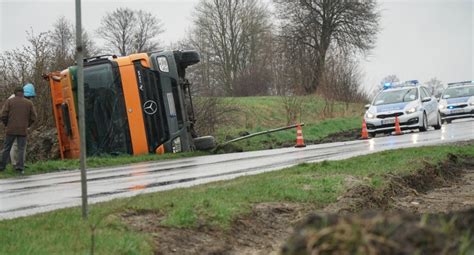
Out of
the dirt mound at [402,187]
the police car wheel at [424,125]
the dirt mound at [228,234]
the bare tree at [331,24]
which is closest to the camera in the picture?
the dirt mound at [228,234]

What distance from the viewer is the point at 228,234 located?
6.43 meters

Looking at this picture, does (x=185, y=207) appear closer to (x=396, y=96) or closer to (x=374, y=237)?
(x=374, y=237)

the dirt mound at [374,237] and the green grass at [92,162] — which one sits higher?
the dirt mound at [374,237]

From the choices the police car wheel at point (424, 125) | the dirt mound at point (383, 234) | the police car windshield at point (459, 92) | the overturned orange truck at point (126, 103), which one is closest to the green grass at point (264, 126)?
the overturned orange truck at point (126, 103)

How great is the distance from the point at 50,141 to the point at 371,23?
3898 centimetres

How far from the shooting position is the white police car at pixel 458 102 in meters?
31.2

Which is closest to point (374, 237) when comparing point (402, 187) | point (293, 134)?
point (402, 187)

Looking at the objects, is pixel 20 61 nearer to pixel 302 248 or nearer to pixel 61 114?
pixel 61 114

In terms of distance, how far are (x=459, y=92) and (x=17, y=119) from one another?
2341 centimetres

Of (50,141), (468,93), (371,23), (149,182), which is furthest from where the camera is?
(371,23)

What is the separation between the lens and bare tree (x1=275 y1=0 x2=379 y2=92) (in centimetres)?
5394

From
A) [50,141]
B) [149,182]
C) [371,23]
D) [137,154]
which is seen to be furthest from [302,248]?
[371,23]

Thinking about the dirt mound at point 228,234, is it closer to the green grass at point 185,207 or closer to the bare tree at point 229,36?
the green grass at point 185,207

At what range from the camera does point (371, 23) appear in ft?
178
